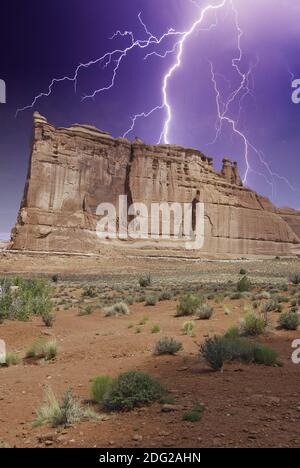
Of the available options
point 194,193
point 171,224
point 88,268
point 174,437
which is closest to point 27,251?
point 88,268

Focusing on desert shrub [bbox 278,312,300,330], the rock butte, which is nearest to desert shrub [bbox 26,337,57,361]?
desert shrub [bbox 278,312,300,330]

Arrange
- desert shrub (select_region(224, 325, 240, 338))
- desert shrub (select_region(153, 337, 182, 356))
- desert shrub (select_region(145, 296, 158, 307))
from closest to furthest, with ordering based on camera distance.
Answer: desert shrub (select_region(153, 337, 182, 356)), desert shrub (select_region(224, 325, 240, 338)), desert shrub (select_region(145, 296, 158, 307))

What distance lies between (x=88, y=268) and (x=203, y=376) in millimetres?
43370

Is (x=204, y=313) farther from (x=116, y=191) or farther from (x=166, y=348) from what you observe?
(x=116, y=191)

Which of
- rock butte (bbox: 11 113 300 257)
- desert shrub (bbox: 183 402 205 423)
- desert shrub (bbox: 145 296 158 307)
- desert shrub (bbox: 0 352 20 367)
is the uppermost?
rock butte (bbox: 11 113 300 257)

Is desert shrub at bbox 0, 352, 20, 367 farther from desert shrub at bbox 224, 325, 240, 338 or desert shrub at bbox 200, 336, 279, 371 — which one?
desert shrub at bbox 224, 325, 240, 338

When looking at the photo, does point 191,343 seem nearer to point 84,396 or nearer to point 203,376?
point 203,376

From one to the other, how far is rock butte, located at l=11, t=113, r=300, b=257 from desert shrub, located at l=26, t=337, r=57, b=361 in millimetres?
50095

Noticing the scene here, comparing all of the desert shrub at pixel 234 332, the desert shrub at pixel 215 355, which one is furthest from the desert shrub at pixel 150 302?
the desert shrub at pixel 215 355

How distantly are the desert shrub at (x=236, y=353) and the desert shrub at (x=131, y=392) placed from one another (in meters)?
1.72

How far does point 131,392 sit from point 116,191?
6734 cm

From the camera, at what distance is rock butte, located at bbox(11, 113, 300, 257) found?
60.5 meters

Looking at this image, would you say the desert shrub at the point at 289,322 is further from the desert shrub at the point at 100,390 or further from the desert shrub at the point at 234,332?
the desert shrub at the point at 100,390

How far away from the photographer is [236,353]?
740cm
